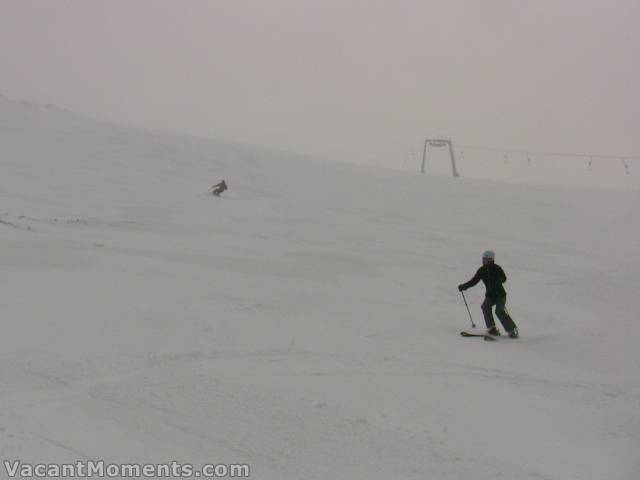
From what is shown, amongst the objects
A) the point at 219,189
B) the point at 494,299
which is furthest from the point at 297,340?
Answer: the point at 219,189

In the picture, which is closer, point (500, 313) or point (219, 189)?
point (500, 313)

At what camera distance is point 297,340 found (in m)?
7.80

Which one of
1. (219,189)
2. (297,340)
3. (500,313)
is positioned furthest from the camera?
(219,189)

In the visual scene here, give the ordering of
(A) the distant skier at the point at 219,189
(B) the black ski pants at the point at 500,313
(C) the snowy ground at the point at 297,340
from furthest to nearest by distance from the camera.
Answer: (A) the distant skier at the point at 219,189, (B) the black ski pants at the point at 500,313, (C) the snowy ground at the point at 297,340

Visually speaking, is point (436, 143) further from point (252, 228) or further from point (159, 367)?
point (159, 367)

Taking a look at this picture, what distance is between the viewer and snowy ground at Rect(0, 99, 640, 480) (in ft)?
16.6

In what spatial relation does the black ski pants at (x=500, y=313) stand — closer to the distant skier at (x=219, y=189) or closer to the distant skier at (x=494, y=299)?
the distant skier at (x=494, y=299)

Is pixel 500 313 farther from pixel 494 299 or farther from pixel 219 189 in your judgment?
pixel 219 189

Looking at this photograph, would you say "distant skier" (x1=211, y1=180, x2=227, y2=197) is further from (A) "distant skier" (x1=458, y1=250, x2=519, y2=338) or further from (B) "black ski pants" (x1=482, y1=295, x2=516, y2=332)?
(B) "black ski pants" (x1=482, y1=295, x2=516, y2=332)

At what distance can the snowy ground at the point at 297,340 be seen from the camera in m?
5.06

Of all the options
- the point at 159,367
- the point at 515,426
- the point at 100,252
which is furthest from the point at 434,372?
the point at 100,252

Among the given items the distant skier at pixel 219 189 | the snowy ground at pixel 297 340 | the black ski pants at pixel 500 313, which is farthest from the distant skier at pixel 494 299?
the distant skier at pixel 219 189

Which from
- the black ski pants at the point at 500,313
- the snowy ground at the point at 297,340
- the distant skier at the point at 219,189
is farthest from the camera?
the distant skier at the point at 219,189

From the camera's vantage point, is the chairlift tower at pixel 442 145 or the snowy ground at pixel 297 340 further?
the chairlift tower at pixel 442 145
